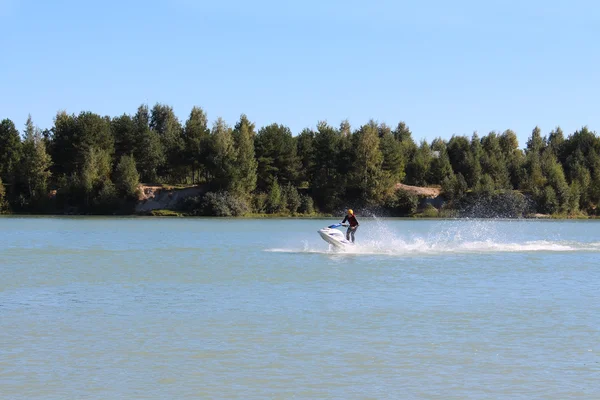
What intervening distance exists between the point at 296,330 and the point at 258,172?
288 feet

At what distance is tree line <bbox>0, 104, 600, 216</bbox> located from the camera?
9706 centimetres

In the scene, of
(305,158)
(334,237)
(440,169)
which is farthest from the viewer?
(440,169)

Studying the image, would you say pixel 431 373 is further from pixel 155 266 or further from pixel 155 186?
pixel 155 186

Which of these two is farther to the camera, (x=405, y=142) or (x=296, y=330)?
(x=405, y=142)

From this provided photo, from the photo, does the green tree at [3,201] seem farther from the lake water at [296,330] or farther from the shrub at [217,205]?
the lake water at [296,330]

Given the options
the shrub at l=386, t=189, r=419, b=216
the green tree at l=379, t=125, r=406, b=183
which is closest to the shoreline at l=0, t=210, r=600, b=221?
the shrub at l=386, t=189, r=419, b=216

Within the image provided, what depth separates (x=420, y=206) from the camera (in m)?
104

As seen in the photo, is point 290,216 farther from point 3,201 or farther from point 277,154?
point 3,201

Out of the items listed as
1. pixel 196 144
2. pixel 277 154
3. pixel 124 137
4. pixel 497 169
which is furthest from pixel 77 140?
pixel 497 169

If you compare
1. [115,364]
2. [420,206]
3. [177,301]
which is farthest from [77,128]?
[115,364]

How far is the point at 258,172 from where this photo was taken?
104188 mm

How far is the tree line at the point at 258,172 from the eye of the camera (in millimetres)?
97062

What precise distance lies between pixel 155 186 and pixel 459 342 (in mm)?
87567

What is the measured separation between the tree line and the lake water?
65.3 metres
